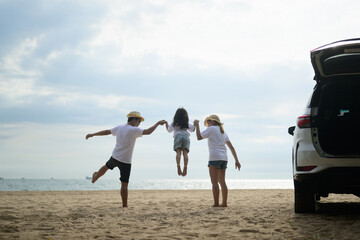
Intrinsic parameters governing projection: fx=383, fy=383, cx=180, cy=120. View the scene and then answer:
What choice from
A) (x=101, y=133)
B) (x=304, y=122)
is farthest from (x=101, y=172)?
(x=304, y=122)

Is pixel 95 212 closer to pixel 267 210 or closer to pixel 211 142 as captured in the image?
pixel 211 142

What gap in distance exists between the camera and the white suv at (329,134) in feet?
18.7

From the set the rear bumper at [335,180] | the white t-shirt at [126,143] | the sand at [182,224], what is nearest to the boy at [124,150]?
the white t-shirt at [126,143]

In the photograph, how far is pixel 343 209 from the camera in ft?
25.4

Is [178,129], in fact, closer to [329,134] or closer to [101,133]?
[101,133]

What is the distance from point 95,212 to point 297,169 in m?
4.36

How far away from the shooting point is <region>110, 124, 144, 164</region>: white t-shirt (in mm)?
9117

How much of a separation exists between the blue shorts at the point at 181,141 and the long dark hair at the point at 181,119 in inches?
10.4

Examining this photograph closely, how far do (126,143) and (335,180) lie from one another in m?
4.96

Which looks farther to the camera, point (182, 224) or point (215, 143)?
point (215, 143)

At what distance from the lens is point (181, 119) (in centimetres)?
1060

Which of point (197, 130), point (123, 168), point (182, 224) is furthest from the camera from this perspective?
point (123, 168)

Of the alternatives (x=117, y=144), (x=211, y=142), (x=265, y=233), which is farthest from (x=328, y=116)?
(x=117, y=144)

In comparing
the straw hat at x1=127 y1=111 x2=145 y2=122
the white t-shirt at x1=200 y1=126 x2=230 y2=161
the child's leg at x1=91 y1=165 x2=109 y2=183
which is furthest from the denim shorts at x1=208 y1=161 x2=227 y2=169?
the child's leg at x1=91 y1=165 x2=109 y2=183
